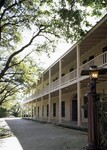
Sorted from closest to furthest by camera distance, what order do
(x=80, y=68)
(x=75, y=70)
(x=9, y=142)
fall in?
(x=9, y=142) → (x=80, y=68) → (x=75, y=70)

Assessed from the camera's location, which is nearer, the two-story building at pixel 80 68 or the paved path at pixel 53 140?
the paved path at pixel 53 140

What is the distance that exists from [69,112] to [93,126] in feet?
95.1

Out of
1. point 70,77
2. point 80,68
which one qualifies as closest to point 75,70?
point 80,68

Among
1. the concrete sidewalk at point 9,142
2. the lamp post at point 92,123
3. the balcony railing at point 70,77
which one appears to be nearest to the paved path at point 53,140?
the concrete sidewalk at point 9,142

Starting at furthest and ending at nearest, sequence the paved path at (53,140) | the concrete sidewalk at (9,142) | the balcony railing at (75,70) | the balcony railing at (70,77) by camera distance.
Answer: the balcony railing at (70,77) → the balcony railing at (75,70) → the concrete sidewalk at (9,142) → the paved path at (53,140)

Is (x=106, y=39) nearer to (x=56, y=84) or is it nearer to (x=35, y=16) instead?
(x=35, y=16)

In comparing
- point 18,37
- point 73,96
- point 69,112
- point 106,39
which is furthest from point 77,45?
point 69,112

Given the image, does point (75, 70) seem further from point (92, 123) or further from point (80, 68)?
point (92, 123)

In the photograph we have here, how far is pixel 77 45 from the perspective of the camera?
24375 mm

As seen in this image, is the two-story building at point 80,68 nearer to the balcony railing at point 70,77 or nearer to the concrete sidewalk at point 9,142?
the balcony railing at point 70,77

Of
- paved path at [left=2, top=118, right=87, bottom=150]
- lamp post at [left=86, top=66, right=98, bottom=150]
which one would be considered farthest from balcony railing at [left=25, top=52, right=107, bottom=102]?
lamp post at [left=86, top=66, right=98, bottom=150]

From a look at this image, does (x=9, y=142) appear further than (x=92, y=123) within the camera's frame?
Yes

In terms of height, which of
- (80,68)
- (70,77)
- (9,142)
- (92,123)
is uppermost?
(80,68)

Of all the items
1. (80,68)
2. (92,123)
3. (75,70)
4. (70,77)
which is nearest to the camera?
(92,123)
